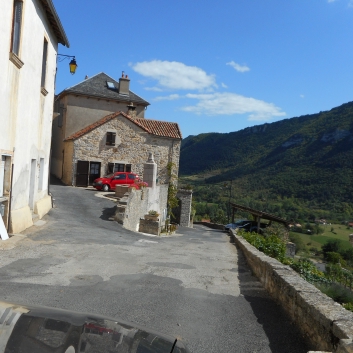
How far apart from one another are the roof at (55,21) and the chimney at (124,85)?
55.4 ft

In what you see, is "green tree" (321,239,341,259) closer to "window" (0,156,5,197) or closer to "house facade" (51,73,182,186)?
"house facade" (51,73,182,186)

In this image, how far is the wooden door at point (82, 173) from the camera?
90.7 feet

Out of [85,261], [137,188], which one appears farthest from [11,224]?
[137,188]

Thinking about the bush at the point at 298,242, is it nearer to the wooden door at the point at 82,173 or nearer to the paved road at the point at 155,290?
the wooden door at the point at 82,173

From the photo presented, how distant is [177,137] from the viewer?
30.5 meters

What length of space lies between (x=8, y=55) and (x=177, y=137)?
2188 centimetres

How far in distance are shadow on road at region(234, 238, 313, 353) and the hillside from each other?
57.4m

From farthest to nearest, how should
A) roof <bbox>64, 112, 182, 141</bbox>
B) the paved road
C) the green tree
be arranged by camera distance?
the green tree → roof <bbox>64, 112, 182, 141</bbox> → the paved road

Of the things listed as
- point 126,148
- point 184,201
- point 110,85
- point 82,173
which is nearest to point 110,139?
point 126,148

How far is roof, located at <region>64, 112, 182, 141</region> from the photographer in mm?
28359

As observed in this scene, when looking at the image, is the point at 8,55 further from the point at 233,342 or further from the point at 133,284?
the point at 233,342

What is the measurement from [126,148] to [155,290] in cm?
2353

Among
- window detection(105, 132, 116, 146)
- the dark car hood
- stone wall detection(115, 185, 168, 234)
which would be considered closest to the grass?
window detection(105, 132, 116, 146)

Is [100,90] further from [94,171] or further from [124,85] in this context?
[94,171]
